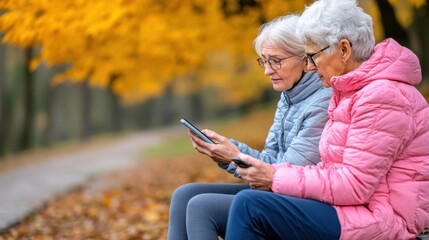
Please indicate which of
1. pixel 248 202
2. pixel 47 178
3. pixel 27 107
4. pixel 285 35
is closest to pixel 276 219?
pixel 248 202

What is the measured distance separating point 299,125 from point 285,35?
0.47 m

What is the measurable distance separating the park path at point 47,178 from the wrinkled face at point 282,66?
3.89m

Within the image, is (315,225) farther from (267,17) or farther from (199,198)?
(267,17)

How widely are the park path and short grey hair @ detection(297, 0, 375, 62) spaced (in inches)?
175

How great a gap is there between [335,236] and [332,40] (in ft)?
2.76

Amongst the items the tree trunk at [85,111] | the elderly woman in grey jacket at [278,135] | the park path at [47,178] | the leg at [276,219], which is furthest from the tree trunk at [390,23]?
the tree trunk at [85,111]

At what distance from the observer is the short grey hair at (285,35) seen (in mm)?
3352

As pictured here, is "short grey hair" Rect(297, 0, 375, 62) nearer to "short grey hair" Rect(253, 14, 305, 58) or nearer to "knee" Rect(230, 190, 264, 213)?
"short grey hair" Rect(253, 14, 305, 58)

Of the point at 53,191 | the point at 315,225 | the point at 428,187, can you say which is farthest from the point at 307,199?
the point at 53,191

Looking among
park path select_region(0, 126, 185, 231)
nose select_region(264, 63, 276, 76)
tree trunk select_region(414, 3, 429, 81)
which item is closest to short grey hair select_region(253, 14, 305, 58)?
nose select_region(264, 63, 276, 76)

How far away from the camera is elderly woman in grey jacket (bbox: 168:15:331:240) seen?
312 cm

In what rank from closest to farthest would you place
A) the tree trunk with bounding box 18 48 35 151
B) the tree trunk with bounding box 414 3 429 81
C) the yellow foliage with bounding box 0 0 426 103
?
1. the yellow foliage with bounding box 0 0 426 103
2. the tree trunk with bounding box 414 3 429 81
3. the tree trunk with bounding box 18 48 35 151

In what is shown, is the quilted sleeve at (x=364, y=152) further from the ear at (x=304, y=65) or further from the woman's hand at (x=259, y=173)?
the ear at (x=304, y=65)

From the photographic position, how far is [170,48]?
976 cm
